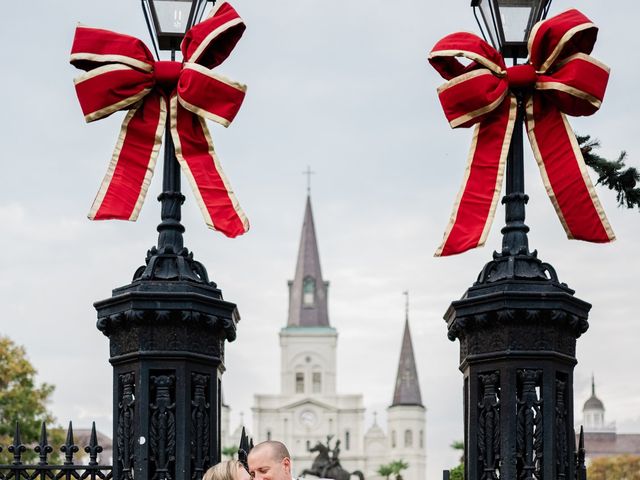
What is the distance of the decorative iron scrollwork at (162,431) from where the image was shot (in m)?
7.14

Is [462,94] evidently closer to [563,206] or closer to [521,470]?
[563,206]

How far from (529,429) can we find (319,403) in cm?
12172

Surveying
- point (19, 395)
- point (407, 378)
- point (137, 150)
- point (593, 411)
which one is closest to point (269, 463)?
point (137, 150)

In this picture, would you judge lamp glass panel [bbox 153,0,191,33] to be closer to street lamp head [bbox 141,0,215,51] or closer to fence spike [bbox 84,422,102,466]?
street lamp head [bbox 141,0,215,51]

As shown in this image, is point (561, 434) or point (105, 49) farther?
point (105, 49)

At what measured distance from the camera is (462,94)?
23.8 feet

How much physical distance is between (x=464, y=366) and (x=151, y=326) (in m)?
1.76

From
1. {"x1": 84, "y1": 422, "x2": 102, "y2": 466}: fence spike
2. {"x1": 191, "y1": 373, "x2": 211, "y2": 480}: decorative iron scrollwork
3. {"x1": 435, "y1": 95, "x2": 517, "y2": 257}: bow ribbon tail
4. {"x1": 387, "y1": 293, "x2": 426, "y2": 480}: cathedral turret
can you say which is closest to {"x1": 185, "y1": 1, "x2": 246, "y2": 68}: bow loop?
{"x1": 435, "y1": 95, "x2": 517, "y2": 257}: bow ribbon tail

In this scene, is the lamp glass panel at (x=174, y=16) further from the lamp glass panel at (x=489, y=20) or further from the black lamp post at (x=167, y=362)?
the lamp glass panel at (x=489, y=20)

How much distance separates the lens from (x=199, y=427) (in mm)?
7258

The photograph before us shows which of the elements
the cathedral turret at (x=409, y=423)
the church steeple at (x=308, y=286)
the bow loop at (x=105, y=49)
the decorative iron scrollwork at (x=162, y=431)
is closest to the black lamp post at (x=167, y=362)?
the decorative iron scrollwork at (x=162, y=431)

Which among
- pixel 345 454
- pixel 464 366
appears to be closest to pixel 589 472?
pixel 345 454

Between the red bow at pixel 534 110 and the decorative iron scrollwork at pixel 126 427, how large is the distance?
6.15 ft

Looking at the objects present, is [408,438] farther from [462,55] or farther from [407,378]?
[462,55]
